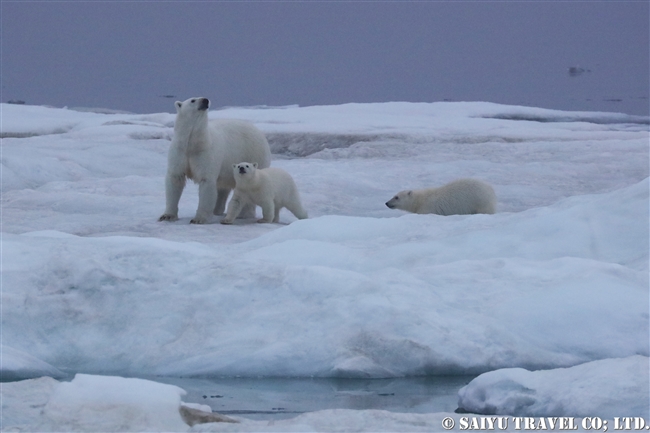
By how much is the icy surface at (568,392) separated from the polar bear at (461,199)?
179 inches

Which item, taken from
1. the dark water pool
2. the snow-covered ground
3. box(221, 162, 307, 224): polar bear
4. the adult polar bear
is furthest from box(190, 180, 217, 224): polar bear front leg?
the dark water pool

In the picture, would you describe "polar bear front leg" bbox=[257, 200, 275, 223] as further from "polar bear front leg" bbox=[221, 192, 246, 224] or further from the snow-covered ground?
the snow-covered ground

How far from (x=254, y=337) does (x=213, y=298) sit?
0.35 metres

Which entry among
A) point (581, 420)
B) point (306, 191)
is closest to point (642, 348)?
point (581, 420)

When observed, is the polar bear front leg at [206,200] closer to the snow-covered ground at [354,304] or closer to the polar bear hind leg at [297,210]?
the polar bear hind leg at [297,210]

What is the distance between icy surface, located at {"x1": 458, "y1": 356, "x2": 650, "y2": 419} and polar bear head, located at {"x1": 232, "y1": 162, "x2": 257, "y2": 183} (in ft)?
13.7

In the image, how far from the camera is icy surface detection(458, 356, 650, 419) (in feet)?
10.1

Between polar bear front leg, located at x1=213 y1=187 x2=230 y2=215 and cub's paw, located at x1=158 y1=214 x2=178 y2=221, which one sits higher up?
polar bear front leg, located at x1=213 y1=187 x2=230 y2=215

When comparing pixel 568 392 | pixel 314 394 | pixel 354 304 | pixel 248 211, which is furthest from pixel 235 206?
pixel 568 392

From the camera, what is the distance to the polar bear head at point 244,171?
7.32 meters

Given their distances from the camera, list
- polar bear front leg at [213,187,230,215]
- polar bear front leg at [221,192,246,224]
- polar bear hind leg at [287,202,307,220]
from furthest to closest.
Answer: polar bear front leg at [213,187,230,215] → polar bear hind leg at [287,202,307,220] → polar bear front leg at [221,192,246,224]

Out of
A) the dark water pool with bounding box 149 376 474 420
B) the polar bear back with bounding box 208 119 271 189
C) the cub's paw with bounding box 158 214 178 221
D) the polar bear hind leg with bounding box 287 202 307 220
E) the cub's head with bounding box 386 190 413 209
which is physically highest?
the polar bear back with bounding box 208 119 271 189

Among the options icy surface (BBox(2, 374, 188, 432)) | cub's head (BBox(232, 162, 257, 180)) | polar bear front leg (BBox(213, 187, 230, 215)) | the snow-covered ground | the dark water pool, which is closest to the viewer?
icy surface (BBox(2, 374, 188, 432))
